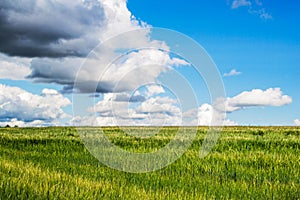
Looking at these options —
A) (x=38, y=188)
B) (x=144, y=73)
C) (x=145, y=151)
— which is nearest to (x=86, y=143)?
(x=145, y=151)

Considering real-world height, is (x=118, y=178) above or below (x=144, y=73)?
below

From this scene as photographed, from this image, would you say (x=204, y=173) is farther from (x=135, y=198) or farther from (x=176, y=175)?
(x=135, y=198)

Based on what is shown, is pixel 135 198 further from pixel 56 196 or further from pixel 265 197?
pixel 265 197

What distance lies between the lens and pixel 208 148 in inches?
656

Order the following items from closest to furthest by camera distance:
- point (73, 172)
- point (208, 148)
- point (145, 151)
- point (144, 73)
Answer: point (73, 172) → point (144, 73) → point (145, 151) → point (208, 148)

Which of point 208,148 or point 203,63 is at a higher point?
point 203,63

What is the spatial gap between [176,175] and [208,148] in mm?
6794

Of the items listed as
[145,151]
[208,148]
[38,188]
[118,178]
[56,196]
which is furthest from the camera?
[208,148]

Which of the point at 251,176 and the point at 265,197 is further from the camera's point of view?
the point at 251,176

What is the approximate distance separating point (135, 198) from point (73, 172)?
3.88 metres

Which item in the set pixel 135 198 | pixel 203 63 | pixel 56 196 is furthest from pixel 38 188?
pixel 203 63

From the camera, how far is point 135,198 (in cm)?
687

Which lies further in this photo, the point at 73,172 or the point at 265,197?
the point at 73,172

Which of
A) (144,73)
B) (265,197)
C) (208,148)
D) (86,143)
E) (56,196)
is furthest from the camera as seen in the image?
(86,143)
